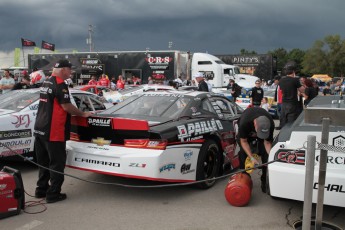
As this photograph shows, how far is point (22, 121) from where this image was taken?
5.72 meters

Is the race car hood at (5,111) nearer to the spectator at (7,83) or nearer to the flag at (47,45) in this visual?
the spectator at (7,83)

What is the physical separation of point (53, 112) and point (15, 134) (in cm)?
145

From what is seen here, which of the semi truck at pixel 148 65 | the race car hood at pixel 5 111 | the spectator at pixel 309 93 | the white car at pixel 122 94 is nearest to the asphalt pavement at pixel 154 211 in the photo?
the race car hood at pixel 5 111

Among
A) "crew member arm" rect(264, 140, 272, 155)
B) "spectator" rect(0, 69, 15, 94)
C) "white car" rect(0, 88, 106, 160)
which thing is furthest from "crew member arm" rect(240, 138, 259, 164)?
"spectator" rect(0, 69, 15, 94)

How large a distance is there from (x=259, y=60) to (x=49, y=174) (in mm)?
26519

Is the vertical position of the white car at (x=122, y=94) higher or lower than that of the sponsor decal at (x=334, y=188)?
higher

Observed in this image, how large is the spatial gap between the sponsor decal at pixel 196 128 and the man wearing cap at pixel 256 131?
487 mm

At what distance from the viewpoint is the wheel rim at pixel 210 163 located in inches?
205

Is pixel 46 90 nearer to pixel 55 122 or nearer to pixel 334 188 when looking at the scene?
pixel 55 122

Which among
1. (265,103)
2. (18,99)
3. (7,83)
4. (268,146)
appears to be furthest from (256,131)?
(265,103)

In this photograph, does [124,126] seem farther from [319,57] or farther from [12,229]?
[319,57]

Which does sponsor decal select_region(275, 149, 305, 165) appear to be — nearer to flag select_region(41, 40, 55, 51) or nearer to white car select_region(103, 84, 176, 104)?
white car select_region(103, 84, 176, 104)

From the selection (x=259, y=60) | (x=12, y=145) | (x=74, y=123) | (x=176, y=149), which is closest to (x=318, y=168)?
(x=176, y=149)

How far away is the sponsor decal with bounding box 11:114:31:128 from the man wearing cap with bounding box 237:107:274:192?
10.7 ft
